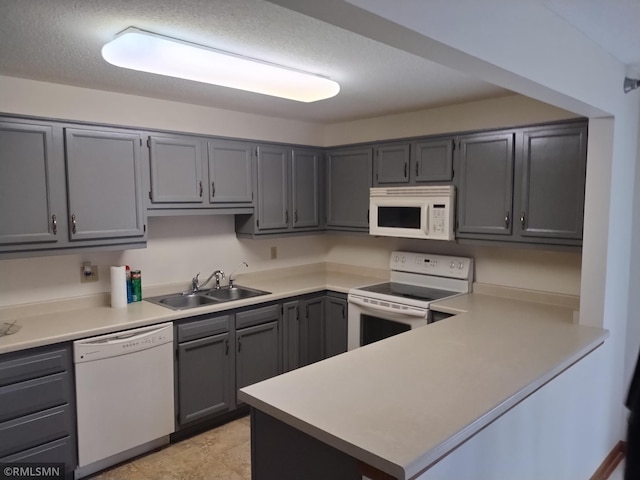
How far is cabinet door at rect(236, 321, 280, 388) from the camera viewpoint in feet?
10.8

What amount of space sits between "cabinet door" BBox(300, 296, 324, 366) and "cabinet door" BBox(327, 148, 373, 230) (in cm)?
73

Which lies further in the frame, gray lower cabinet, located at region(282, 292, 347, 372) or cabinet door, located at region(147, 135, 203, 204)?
gray lower cabinet, located at region(282, 292, 347, 372)

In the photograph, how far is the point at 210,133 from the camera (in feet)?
11.6

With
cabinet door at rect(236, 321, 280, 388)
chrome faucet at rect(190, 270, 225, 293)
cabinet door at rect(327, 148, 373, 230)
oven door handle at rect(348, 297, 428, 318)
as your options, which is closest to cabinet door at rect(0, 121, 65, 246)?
chrome faucet at rect(190, 270, 225, 293)

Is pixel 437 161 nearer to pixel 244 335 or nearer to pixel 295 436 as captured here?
pixel 244 335

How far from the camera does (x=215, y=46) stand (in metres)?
2.11

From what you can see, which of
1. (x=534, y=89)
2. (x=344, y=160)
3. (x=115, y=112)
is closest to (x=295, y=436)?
(x=534, y=89)

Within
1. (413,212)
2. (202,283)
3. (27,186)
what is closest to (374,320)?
(413,212)

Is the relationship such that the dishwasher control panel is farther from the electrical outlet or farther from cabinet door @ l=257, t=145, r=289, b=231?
cabinet door @ l=257, t=145, r=289, b=231

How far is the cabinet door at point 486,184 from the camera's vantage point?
2.95m

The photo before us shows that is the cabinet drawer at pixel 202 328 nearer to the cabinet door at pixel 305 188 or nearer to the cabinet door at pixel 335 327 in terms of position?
the cabinet door at pixel 335 327

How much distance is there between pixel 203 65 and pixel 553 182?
2121 millimetres

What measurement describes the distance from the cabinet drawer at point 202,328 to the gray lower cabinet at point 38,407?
671 millimetres

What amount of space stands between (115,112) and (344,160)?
186 centimetres
